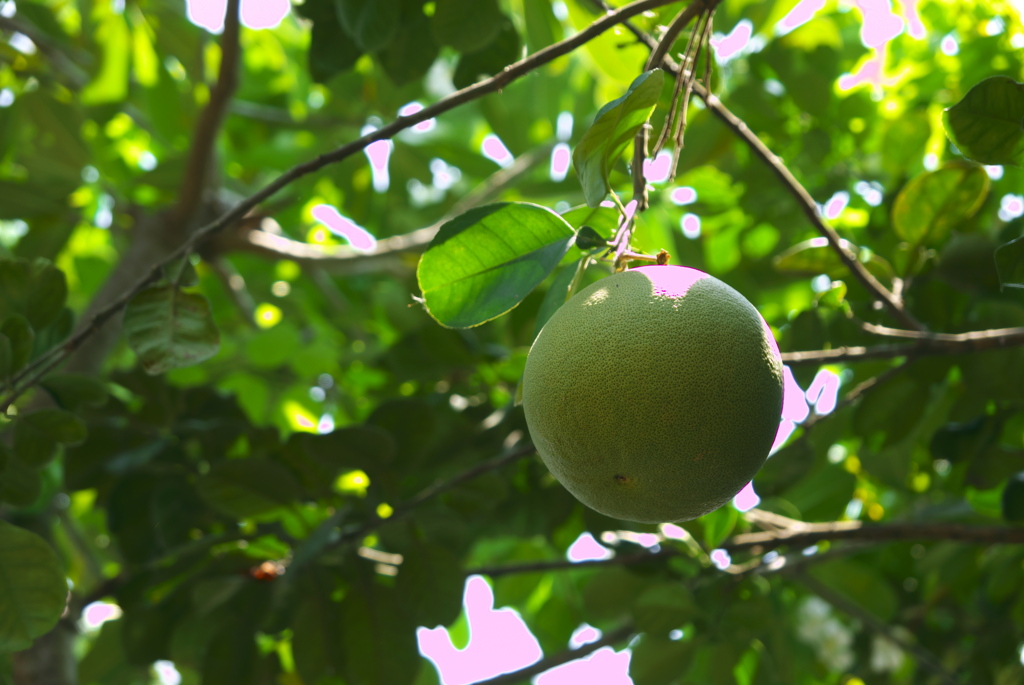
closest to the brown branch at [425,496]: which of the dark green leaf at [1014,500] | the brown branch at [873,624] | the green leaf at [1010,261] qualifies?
the green leaf at [1010,261]

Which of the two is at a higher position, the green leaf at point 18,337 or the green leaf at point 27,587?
the green leaf at point 18,337

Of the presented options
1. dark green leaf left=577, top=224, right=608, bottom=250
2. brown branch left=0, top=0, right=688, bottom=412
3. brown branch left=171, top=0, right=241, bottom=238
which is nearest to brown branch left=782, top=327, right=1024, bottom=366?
dark green leaf left=577, top=224, right=608, bottom=250

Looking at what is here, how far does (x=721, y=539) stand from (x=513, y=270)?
124 centimetres

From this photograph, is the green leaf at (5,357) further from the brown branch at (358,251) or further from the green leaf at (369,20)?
the brown branch at (358,251)

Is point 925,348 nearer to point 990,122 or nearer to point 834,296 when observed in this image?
point 834,296

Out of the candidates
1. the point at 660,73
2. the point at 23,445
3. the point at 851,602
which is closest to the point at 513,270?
the point at 660,73

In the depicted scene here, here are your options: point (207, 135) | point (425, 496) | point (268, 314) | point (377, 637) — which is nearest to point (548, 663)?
point (377, 637)

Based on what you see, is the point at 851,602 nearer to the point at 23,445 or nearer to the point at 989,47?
the point at 989,47

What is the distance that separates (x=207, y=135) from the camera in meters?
2.41

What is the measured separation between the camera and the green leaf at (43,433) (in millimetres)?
1376

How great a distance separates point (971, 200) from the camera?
1.64 m

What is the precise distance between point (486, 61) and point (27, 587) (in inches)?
51.5

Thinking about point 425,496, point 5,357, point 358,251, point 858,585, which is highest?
point 5,357

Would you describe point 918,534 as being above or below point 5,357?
below
